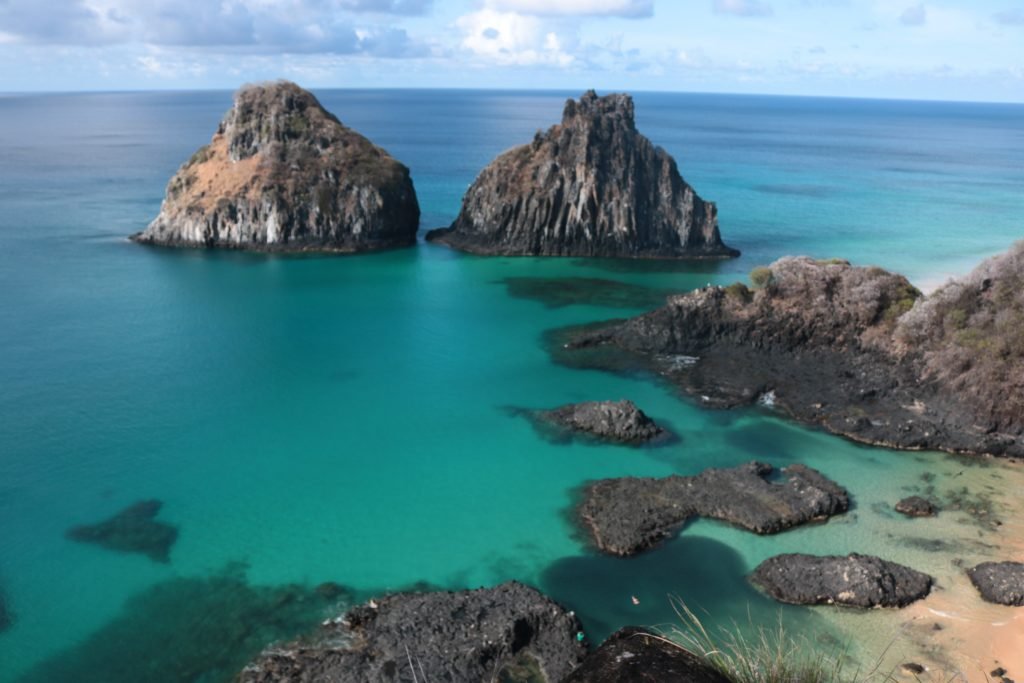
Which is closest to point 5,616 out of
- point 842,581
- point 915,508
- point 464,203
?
point 842,581

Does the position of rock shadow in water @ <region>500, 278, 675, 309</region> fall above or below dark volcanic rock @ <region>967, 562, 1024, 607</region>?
above

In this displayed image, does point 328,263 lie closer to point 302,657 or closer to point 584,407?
point 584,407

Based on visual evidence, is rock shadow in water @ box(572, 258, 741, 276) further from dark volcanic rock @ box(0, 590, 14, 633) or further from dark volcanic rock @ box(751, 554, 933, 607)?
dark volcanic rock @ box(0, 590, 14, 633)

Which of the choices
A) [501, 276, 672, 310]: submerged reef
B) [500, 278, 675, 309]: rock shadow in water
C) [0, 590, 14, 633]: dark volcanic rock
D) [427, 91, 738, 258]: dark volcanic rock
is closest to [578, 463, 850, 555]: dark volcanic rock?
[0, 590, 14, 633]: dark volcanic rock

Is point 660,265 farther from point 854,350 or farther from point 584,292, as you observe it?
point 854,350

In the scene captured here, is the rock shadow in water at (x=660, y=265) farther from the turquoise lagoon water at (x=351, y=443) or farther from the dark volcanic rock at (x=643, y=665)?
the dark volcanic rock at (x=643, y=665)
